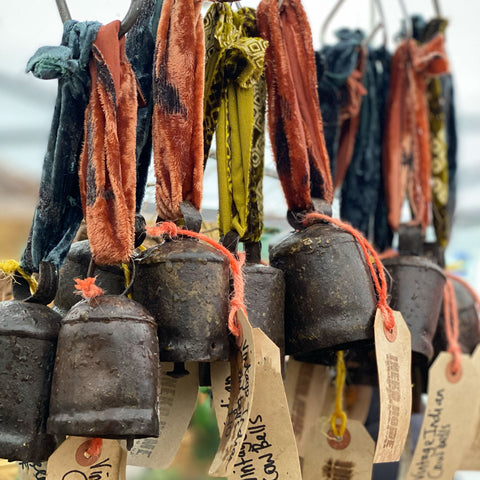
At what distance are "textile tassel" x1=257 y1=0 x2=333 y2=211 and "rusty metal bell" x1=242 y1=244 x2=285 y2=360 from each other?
0.14m

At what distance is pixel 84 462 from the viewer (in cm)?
90

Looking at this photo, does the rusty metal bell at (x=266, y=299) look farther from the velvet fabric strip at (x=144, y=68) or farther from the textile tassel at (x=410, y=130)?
the textile tassel at (x=410, y=130)

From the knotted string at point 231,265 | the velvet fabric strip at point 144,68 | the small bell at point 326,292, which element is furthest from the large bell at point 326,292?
the velvet fabric strip at point 144,68

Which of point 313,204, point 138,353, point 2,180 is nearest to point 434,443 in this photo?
point 313,204

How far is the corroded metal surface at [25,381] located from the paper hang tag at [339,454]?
19.7 inches

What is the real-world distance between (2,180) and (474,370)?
0.92 metres

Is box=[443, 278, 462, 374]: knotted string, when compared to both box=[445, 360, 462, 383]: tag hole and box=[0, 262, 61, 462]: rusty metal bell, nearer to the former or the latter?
box=[445, 360, 462, 383]: tag hole

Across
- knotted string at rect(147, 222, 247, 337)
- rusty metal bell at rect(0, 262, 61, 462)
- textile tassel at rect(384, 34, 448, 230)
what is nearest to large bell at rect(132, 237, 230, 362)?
knotted string at rect(147, 222, 247, 337)

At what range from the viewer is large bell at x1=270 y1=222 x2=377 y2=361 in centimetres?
99

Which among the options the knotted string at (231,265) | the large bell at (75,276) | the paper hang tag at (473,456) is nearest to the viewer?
the knotted string at (231,265)

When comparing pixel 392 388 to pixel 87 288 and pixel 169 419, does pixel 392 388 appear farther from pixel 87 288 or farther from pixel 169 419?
pixel 87 288

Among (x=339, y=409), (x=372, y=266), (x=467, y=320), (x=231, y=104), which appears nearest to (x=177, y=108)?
(x=231, y=104)

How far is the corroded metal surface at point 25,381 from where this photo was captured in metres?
0.81

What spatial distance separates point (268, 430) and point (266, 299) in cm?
18
